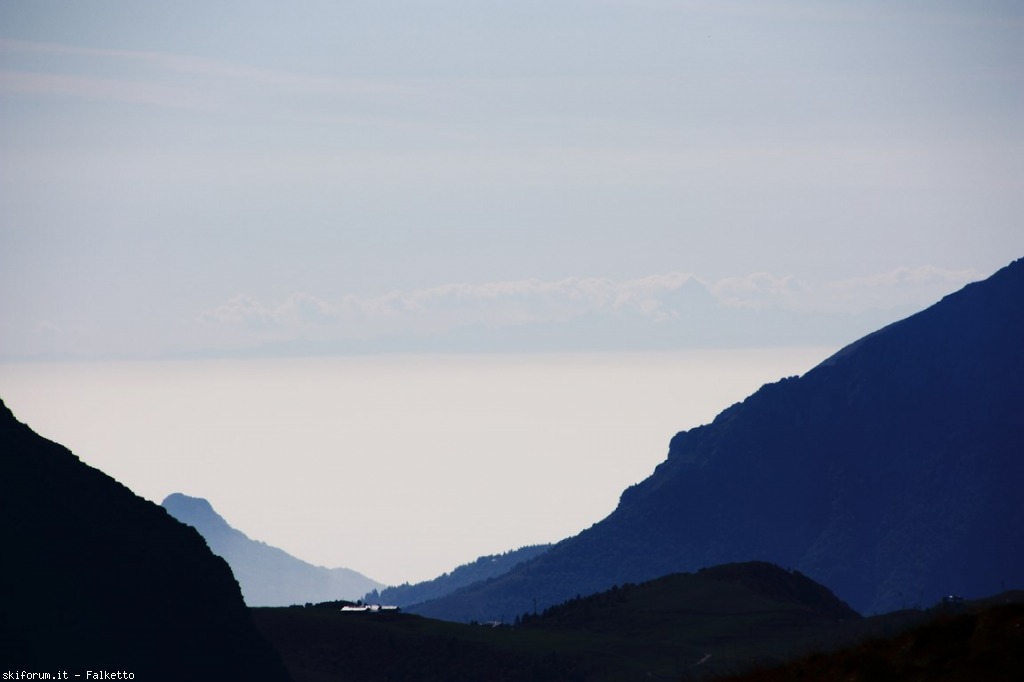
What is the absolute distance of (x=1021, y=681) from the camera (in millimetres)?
44062

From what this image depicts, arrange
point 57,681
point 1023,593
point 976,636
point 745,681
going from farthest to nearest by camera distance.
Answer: point 57,681 → point 1023,593 → point 745,681 → point 976,636

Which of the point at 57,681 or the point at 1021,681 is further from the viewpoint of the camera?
the point at 57,681

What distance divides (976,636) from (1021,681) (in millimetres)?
3215

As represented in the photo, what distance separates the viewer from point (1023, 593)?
165 meters

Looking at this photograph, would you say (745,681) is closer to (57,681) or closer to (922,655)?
(922,655)

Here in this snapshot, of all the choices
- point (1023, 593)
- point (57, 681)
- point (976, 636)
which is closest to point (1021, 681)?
point (976, 636)

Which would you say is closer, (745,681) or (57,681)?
(745,681)

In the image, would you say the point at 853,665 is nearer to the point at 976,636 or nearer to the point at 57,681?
the point at 976,636

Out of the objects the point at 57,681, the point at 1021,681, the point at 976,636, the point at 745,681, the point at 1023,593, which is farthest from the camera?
the point at 57,681

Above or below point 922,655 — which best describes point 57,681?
above

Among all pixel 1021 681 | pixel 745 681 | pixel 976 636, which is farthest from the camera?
pixel 745 681

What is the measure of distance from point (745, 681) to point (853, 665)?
411cm

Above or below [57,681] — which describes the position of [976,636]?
below

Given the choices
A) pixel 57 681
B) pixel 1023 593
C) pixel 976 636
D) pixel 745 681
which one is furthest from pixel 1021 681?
pixel 57 681
